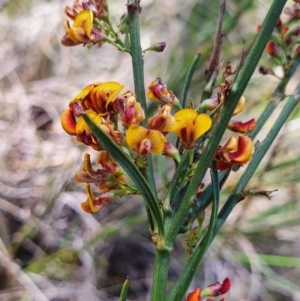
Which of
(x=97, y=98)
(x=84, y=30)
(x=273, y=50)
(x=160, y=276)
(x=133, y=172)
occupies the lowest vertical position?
(x=160, y=276)

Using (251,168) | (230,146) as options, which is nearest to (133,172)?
(230,146)

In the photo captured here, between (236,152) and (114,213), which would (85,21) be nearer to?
(236,152)

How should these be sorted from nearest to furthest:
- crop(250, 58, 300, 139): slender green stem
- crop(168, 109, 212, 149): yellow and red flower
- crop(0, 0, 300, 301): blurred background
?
crop(168, 109, 212, 149): yellow and red flower
crop(250, 58, 300, 139): slender green stem
crop(0, 0, 300, 301): blurred background

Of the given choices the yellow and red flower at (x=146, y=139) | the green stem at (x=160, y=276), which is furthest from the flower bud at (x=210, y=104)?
the green stem at (x=160, y=276)

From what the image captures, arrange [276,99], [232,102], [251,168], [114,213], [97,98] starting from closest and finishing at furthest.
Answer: [232,102], [97,98], [251,168], [276,99], [114,213]

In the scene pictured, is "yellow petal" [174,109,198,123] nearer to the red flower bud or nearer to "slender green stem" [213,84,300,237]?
"slender green stem" [213,84,300,237]

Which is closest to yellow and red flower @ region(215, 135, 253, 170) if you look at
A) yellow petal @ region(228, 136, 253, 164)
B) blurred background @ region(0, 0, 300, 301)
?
yellow petal @ region(228, 136, 253, 164)
